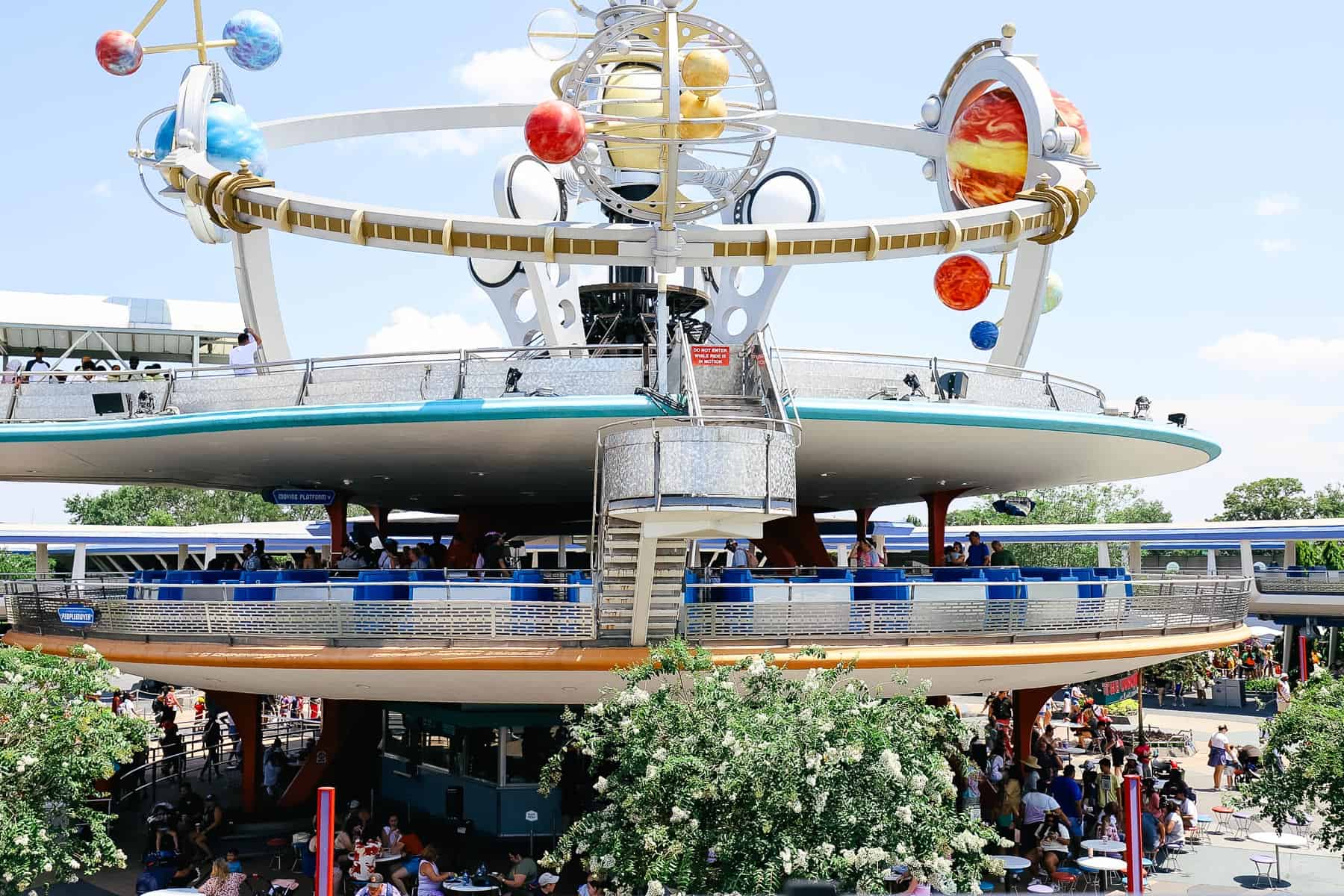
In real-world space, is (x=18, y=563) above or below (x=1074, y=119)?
below

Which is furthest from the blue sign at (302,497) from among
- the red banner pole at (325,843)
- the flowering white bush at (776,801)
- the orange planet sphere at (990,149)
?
the orange planet sphere at (990,149)

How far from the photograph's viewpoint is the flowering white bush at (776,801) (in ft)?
45.1

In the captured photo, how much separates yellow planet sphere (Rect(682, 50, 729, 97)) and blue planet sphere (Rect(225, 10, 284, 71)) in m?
11.4

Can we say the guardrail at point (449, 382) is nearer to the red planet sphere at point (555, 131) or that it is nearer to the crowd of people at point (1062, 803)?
the red planet sphere at point (555, 131)

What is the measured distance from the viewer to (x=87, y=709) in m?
16.9

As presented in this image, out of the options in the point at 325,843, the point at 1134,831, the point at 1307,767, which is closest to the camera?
Answer: the point at 325,843

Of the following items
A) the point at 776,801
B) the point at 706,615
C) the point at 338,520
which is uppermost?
the point at 338,520

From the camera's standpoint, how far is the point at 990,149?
2952 cm

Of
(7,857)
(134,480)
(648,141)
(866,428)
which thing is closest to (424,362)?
(648,141)

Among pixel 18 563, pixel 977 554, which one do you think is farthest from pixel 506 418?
pixel 18 563

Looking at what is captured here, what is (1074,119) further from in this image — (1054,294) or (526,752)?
(526,752)

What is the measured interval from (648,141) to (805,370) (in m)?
4.83

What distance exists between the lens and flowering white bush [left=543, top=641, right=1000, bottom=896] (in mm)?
13734

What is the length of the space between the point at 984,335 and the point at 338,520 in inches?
700
